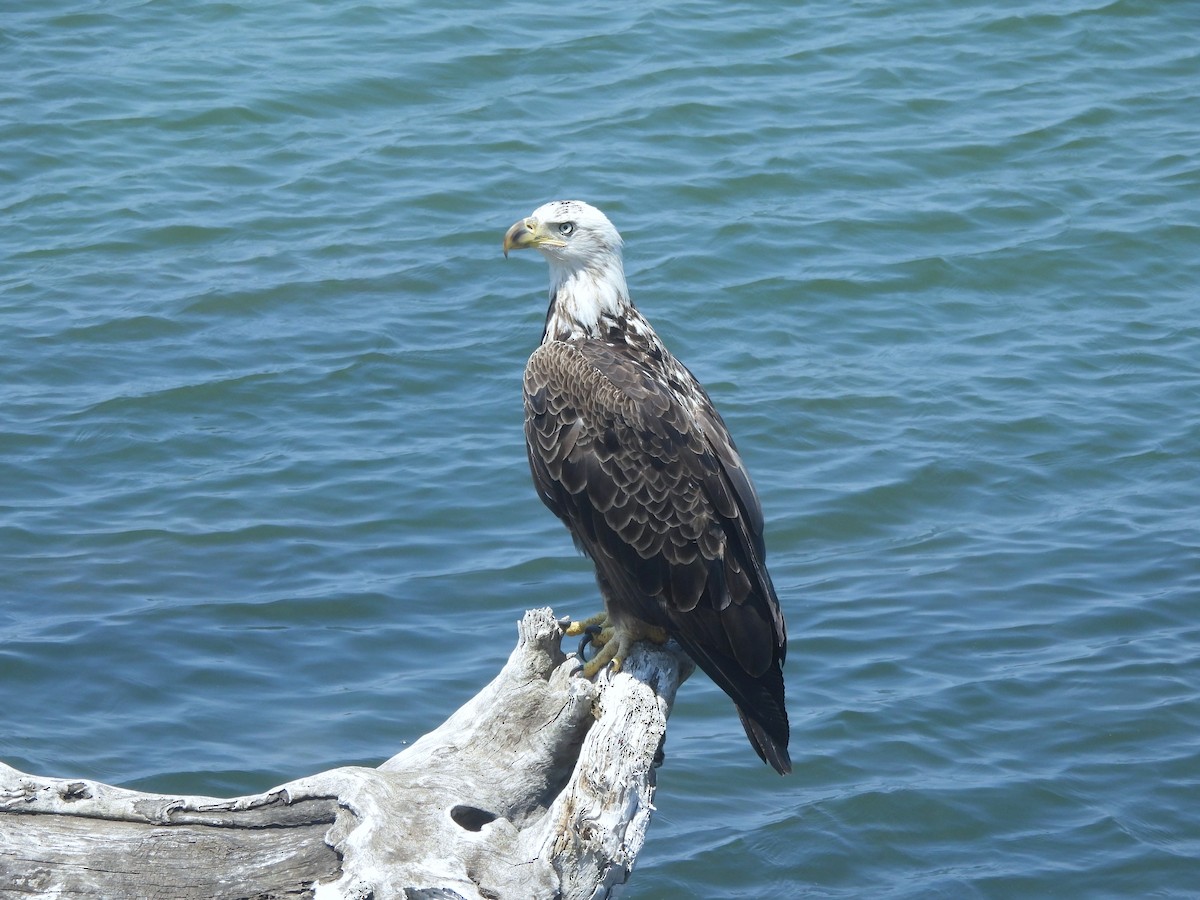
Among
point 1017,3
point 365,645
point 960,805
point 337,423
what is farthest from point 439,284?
point 1017,3

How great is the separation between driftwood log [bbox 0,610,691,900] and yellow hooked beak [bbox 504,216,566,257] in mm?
2135

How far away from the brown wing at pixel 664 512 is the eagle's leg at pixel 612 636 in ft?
0.22

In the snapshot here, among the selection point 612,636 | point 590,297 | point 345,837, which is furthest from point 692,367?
point 345,837

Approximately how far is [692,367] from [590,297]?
4581 millimetres

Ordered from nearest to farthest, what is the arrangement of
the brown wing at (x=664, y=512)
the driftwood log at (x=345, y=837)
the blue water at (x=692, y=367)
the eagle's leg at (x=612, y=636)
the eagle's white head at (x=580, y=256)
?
the driftwood log at (x=345, y=837) < the brown wing at (x=664, y=512) < the eagle's leg at (x=612, y=636) < the eagle's white head at (x=580, y=256) < the blue water at (x=692, y=367)

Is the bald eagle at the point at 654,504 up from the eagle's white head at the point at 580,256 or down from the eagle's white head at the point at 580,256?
down

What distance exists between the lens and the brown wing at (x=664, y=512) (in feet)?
18.7

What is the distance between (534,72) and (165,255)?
425cm

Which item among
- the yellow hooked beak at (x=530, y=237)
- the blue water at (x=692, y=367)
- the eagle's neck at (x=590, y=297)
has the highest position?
the yellow hooked beak at (x=530, y=237)

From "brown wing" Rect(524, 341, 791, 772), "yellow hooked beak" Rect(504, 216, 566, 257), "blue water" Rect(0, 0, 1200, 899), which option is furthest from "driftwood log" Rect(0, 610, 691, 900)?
"blue water" Rect(0, 0, 1200, 899)

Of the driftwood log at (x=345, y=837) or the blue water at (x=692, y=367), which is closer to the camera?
the driftwood log at (x=345, y=837)

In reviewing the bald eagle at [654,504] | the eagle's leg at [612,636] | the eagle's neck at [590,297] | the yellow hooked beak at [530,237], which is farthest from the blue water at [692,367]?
the yellow hooked beak at [530,237]

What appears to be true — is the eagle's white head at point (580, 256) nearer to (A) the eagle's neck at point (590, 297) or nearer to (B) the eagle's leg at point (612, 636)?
(A) the eagle's neck at point (590, 297)

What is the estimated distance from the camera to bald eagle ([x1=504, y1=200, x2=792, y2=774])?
5691mm
